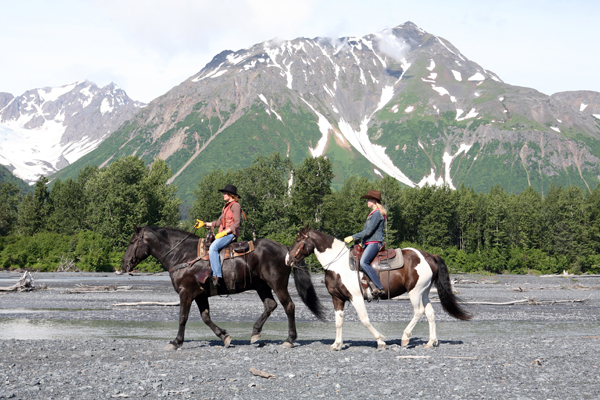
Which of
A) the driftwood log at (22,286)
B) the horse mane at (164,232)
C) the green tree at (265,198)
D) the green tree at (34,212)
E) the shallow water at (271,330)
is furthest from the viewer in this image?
the green tree at (34,212)

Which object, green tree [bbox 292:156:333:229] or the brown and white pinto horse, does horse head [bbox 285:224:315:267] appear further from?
green tree [bbox 292:156:333:229]

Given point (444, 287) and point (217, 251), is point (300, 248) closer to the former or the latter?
point (217, 251)

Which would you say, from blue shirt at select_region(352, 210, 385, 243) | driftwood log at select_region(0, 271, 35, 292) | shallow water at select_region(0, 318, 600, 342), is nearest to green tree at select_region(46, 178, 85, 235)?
driftwood log at select_region(0, 271, 35, 292)

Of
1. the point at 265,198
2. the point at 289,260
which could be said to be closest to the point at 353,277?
the point at 289,260

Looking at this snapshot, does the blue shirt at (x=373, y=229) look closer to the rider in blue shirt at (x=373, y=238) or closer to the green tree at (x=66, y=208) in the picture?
the rider in blue shirt at (x=373, y=238)

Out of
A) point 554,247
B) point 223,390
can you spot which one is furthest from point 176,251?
point 554,247

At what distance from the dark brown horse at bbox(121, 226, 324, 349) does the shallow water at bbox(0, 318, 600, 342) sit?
3.12 m

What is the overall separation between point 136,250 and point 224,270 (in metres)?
2.68

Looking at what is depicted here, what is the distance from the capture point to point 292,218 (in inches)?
3248

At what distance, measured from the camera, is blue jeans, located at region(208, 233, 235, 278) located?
15.1m

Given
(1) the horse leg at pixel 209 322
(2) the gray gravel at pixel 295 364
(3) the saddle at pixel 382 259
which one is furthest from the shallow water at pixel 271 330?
(3) the saddle at pixel 382 259

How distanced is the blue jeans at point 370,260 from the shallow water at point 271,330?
12.9 feet

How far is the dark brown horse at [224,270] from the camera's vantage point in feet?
49.7

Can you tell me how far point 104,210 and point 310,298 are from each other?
67.7 m
